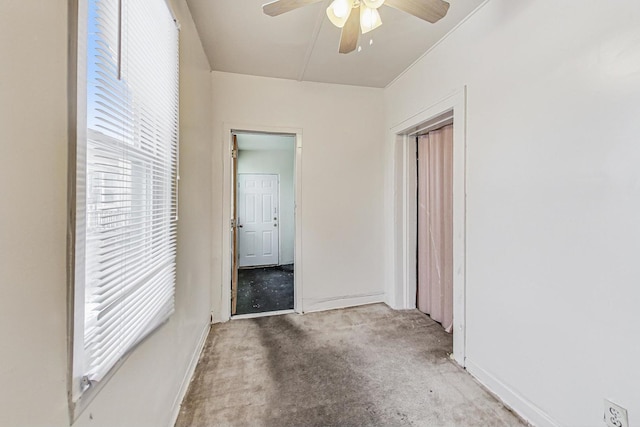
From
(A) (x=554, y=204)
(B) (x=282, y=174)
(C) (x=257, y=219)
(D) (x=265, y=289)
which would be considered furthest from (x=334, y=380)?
(B) (x=282, y=174)

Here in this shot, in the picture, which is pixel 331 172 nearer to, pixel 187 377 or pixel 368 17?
pixel 368 17

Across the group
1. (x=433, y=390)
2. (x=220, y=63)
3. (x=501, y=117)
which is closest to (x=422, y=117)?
(x=501, y=117)

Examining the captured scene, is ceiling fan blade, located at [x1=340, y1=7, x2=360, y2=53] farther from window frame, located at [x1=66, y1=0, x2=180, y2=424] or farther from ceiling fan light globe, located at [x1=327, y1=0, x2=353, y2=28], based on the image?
window frame, located at [x1=66, y1=0, x2=180, y2=424]

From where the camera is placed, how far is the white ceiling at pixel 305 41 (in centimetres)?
192

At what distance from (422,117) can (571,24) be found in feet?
3.90

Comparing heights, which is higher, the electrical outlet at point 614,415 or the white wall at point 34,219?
Result: the white wall at point 34,219

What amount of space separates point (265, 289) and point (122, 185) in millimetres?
3263

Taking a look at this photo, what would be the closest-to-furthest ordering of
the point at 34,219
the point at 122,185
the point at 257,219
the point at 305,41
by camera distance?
the point at 34,219, the point at 122,185, the point at 305,41, the point at 257,219

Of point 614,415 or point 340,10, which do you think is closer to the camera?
point 614,415

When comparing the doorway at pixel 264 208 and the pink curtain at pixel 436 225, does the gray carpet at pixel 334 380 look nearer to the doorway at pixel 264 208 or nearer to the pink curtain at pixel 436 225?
the pink curtain at pixel 436 225

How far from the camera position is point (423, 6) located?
4.62 feet

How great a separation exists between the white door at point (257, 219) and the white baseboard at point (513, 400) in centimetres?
417

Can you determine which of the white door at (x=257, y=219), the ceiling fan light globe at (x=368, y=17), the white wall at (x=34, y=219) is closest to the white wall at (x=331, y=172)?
the ceiling fan light globe at (x=368, y=17)

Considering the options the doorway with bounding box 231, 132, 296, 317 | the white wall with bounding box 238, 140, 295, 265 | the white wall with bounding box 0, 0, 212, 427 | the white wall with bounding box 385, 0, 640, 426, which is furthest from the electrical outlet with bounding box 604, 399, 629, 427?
the white wall with bounding box 238, 140, 295, 265
